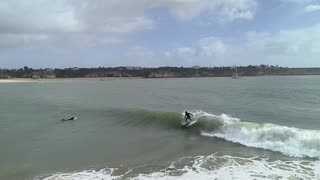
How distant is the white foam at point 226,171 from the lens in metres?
14.3

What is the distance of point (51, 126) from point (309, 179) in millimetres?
20160

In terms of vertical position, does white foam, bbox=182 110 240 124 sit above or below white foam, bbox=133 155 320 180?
above

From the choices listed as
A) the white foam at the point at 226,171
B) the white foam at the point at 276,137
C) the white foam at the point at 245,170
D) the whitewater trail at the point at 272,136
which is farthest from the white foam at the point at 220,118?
the white foam at the point at 226,171

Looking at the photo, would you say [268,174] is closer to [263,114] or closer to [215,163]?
[215,163]

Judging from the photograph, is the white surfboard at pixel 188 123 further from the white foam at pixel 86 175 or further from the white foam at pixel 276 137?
the white foam at pixel 86 175

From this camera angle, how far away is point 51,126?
28328 mm

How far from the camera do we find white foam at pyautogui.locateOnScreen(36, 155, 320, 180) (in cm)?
1434

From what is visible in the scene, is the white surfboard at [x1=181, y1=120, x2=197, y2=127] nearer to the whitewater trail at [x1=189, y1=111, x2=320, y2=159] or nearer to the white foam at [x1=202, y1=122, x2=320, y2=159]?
the whitewater trail at [x1=189, y1=111, x2=320, y2=159]

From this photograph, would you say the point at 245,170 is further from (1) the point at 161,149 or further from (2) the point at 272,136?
(2) the point at 272,136

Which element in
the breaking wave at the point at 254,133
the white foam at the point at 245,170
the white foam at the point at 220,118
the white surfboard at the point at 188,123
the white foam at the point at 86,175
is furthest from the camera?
the white surfboard at the point at 188,123

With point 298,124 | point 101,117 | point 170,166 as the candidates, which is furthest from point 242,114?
point 170,166

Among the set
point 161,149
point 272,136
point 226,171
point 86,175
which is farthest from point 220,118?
point 86,175

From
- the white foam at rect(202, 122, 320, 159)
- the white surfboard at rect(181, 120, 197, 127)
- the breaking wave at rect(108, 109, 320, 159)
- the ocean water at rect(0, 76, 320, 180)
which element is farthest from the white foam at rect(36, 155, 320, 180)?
the white surfboard at rect(181, 120, 197, 127)

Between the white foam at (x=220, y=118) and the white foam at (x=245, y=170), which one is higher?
the white foam at (x=220, y=118)
